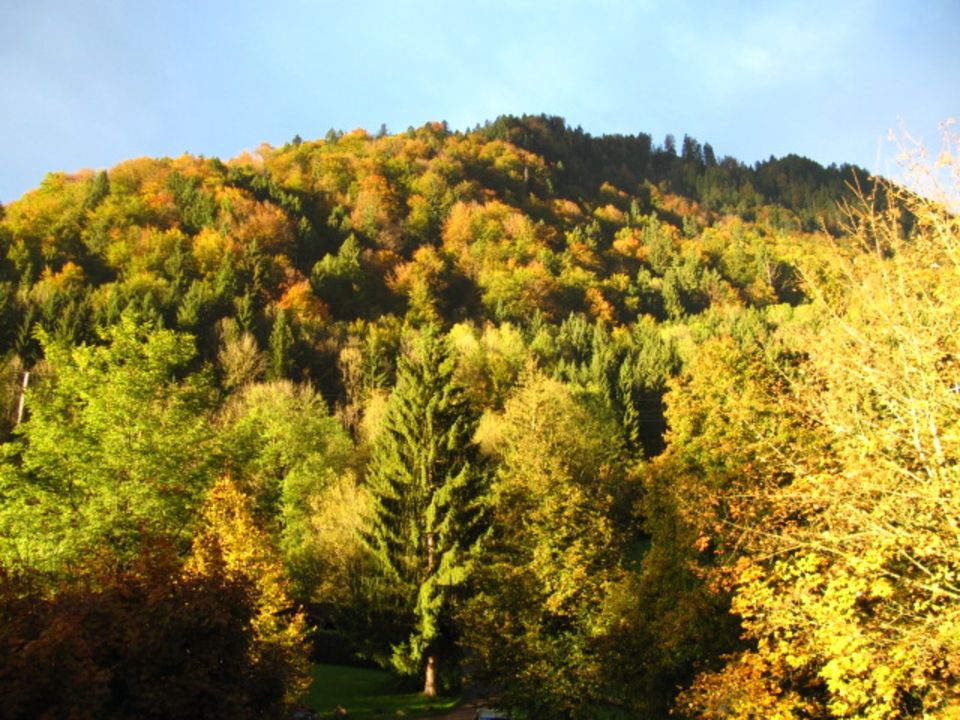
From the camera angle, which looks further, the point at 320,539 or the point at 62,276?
the point at 62,276

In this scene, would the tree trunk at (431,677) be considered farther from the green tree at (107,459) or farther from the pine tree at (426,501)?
the green tree at (107,459)

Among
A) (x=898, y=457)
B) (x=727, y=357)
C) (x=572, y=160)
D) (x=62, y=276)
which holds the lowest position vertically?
(x=898, y=457)

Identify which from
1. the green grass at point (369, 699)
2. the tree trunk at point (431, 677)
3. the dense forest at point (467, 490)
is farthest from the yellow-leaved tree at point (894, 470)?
the tree trunk at point (431, 677)

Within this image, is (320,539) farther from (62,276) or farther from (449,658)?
(62,276)

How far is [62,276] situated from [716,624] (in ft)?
225

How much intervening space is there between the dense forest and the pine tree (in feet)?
0.43

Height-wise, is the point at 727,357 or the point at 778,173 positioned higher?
the point at 778,173

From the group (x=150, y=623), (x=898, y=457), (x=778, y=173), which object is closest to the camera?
(x=150, y=623)

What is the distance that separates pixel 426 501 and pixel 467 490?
6.25ft

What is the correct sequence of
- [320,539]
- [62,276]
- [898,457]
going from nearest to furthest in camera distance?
[898,457] → [320,539] → [62,276]

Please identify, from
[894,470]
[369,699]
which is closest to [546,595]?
[894,470]

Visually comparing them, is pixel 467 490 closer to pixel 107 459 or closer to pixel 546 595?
pixel 546 595

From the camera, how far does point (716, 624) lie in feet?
54.8

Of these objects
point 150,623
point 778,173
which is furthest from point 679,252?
point 150,623
